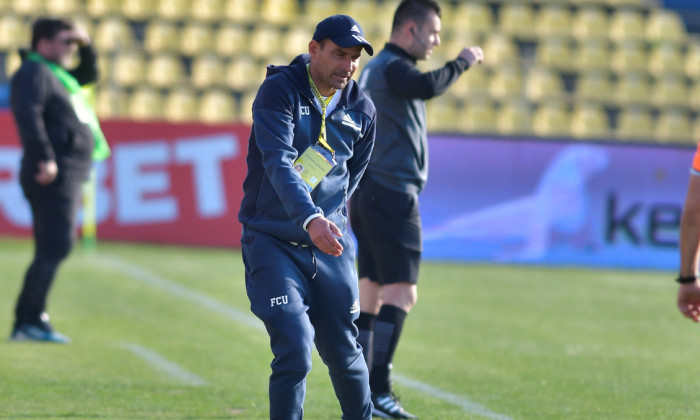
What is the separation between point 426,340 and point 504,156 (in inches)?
265

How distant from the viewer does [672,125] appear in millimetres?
19797

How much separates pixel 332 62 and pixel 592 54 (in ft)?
55.0

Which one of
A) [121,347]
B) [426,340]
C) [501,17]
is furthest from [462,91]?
[121,347]

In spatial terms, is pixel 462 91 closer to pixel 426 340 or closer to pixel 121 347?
pixel 426 340

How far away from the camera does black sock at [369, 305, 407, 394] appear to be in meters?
6.13

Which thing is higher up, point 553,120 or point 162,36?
point 162,36

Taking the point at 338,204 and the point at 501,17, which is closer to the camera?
the point at 338,204

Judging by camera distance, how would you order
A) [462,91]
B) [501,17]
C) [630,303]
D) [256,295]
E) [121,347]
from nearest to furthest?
1. [256,295]
2. [121,347]
3. [630,303]
4. [462,91]
5. [501,17]

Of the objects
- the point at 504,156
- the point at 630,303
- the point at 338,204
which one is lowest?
the point at 630,303

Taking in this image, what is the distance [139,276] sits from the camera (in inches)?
496

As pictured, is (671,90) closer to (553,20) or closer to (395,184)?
(553,20)

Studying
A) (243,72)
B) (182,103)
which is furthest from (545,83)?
(182,103)

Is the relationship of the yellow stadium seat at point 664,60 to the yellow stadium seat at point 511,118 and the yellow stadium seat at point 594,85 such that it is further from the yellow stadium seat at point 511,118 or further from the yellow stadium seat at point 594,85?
the yellow stadium seat at point 511,118

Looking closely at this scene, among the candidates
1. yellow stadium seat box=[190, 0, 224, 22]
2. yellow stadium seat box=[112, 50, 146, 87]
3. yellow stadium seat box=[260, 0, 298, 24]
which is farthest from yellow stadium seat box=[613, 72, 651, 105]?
yellow stadium seat box=[112, 50, 146, 87]
